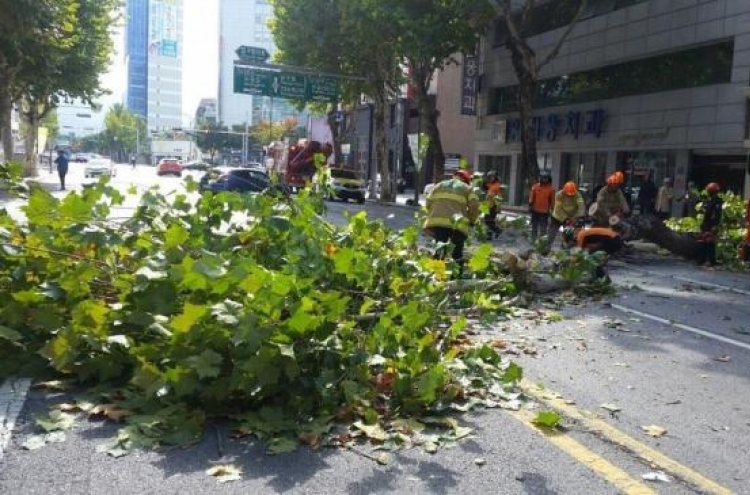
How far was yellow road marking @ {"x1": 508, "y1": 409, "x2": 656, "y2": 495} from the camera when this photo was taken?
3.75 metres

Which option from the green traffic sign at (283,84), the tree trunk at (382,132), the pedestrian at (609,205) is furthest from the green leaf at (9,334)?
the tree trunk at (382,132)

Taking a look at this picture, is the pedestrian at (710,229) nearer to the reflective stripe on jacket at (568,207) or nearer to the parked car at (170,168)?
the reflective stripe on jacket at (568,207)

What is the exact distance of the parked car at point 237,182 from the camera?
8.78 m

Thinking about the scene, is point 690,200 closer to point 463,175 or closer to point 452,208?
point 463,175

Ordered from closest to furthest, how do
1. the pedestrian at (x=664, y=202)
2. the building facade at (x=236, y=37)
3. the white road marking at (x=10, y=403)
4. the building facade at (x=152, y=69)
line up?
the white road marking at (x=10, y=403) < the pedestrian at (x=664, y=202) < the building facade at (x=236, y=37) < the building facade at (x=152, y=69)

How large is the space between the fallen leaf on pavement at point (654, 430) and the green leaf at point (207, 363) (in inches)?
102

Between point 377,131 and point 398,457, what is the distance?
31415 millimetres

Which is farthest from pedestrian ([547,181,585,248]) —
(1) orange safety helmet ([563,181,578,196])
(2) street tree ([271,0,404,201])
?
(2) street tree ([271,0,404,201])

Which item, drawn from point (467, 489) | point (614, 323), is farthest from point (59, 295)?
point (614, 323)

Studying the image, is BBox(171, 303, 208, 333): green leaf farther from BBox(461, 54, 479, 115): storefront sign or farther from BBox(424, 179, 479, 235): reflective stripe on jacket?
BBox(461, 54, 479, 115): storefront sign

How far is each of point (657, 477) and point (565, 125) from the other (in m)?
29.0

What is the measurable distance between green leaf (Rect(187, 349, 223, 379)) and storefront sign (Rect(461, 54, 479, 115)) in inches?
1352

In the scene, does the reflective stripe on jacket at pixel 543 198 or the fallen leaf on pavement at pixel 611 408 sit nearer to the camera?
the fallen leaf on pavement at pixel 611 408

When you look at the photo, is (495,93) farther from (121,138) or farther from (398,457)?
(121,138)
